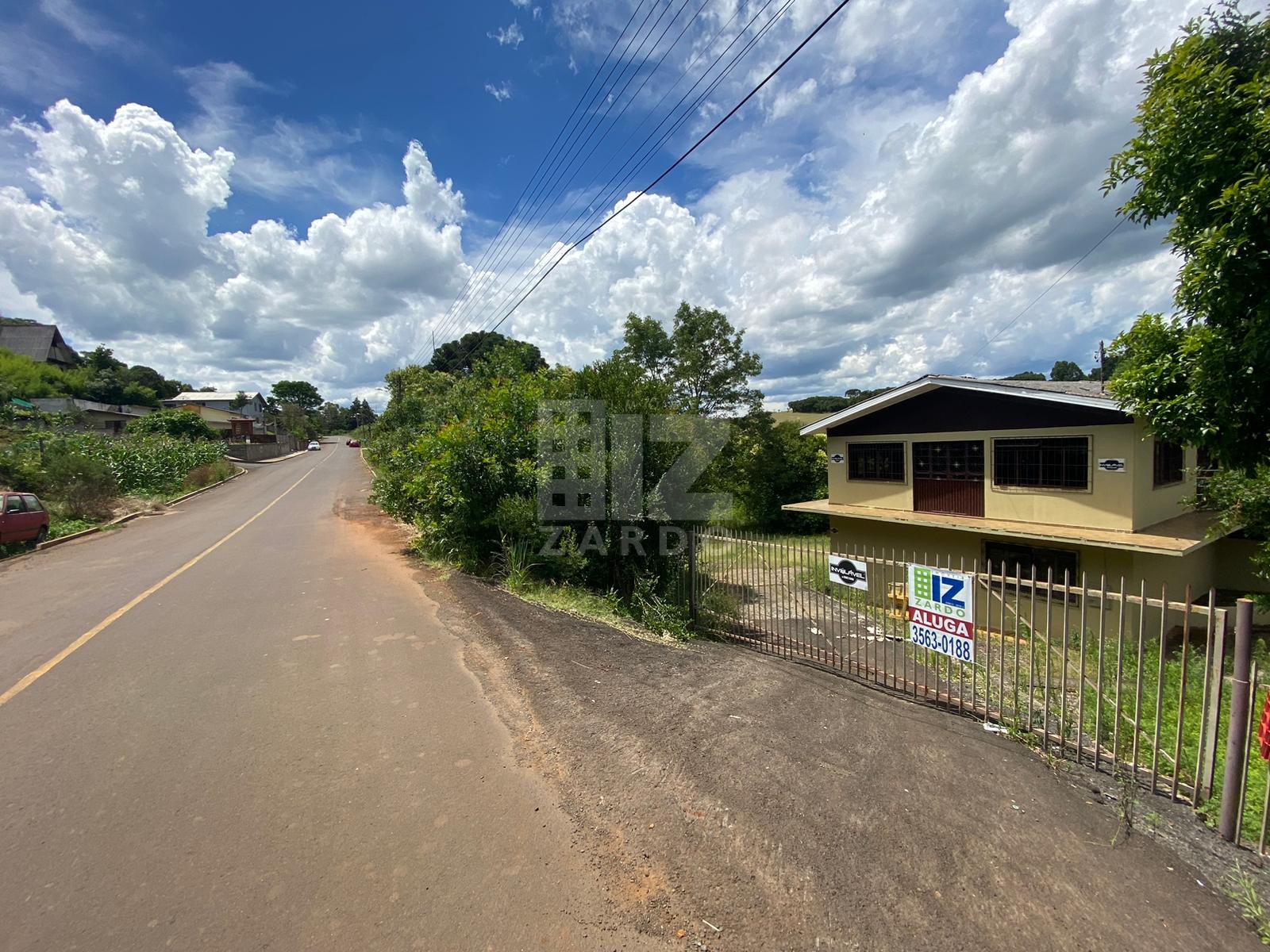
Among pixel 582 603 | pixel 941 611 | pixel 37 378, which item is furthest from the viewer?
pixel 37 378

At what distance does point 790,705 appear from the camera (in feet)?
15.5

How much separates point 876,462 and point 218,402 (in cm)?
8070

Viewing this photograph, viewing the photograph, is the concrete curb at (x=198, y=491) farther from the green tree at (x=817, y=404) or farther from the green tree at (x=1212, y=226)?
the green tree at (x=817, y=404)

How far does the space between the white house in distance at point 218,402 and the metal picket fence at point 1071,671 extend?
7281 cm

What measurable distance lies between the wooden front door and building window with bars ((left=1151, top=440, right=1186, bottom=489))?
3220mm

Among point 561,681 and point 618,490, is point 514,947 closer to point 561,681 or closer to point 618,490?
point 561,681

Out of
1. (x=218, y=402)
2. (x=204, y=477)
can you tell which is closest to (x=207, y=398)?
(x=218, y=402)

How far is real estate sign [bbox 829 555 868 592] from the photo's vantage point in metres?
5.69

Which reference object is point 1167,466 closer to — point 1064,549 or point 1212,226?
point 1064,549

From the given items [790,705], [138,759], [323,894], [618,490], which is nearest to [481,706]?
[323,894]

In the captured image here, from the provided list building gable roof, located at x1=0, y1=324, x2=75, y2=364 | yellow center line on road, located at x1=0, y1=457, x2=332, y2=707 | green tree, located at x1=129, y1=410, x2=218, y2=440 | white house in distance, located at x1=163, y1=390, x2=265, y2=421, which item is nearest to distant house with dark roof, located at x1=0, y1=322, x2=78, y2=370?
building gable roof, located at x1=0, y1=324, x2=75, y2=364

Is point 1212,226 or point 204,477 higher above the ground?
point 1212,226

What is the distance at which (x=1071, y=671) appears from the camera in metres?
8.88

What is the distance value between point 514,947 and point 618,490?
216 inches
